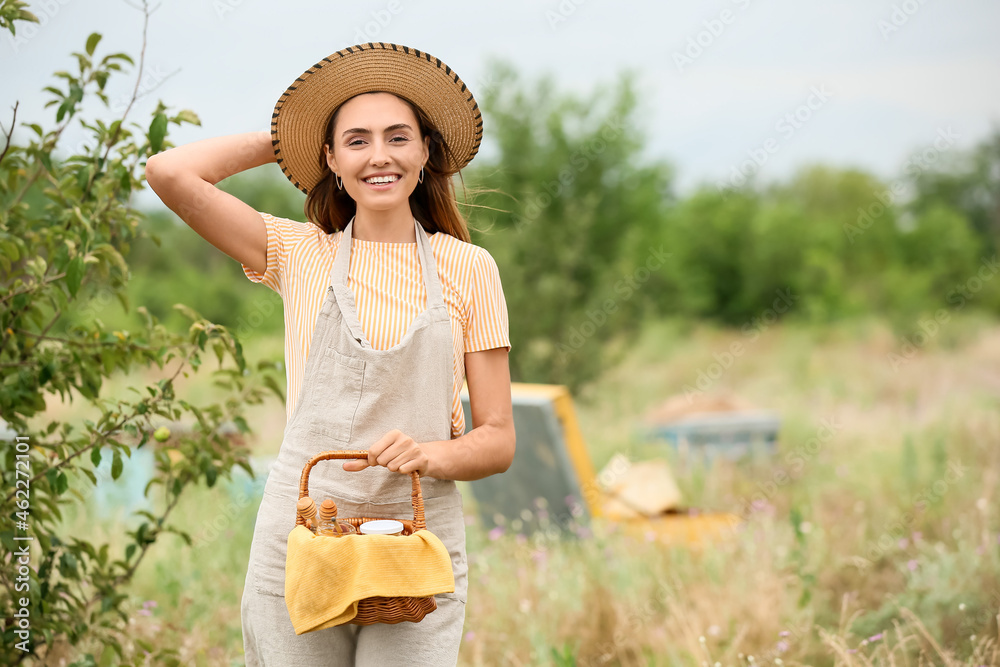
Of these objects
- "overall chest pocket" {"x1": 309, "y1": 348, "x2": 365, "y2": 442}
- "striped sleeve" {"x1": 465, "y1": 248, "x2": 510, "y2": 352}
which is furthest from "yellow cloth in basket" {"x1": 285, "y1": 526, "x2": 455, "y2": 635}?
"striped sleeve" {"x1": 465, "y1": 248, "x2": 510, "y2": 352}

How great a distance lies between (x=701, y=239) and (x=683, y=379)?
12.3 metres

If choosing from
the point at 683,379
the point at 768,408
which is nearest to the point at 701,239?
the point at 683,379

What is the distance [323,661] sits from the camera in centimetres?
182

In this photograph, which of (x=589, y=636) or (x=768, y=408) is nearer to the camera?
(x=589, y=636)

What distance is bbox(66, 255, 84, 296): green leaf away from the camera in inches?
92.0

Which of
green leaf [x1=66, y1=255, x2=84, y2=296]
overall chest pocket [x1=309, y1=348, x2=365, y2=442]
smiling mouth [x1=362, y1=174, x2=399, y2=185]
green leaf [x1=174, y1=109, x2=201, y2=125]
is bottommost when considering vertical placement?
overall chest pocket [x1=309, y1=348, x2=365, y2=442]

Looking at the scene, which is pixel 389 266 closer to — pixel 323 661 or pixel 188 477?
pixel 323 661

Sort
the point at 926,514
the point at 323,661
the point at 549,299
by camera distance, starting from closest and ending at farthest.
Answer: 1. the point at 323,661
2. the point at 926,514
3. the point at 549,299

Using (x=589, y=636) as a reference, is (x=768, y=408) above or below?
above

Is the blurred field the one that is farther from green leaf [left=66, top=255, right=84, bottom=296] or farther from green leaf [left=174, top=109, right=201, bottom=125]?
green leaf [left=174, top=109, right=201, bottom=125]

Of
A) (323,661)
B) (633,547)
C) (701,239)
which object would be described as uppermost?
(701,239)

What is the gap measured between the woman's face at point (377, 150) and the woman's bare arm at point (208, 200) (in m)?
0.23

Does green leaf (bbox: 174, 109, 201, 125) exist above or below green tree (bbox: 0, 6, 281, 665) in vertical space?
above

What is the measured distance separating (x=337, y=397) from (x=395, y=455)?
0.67 ft
